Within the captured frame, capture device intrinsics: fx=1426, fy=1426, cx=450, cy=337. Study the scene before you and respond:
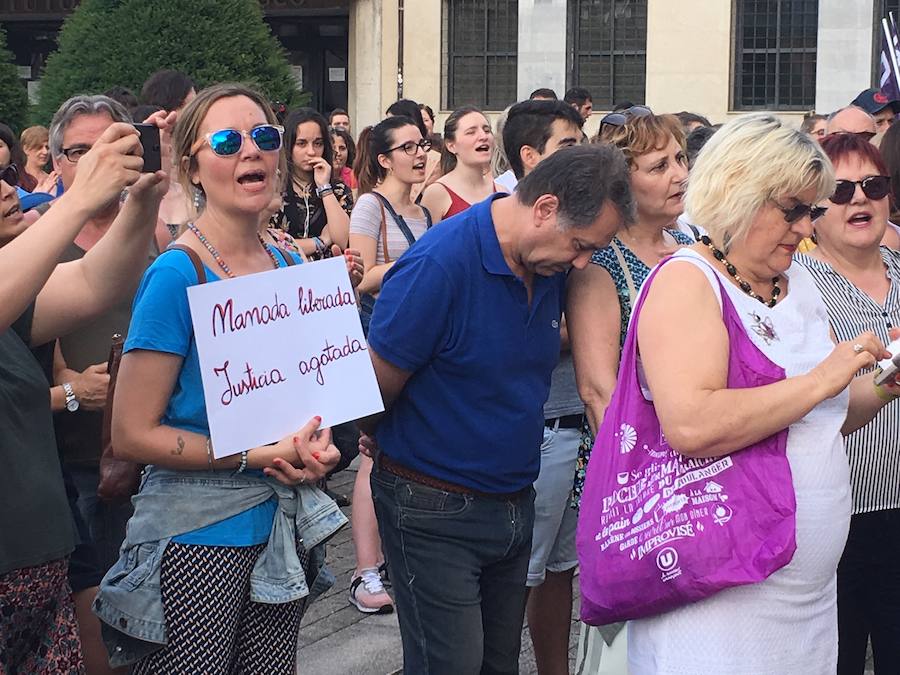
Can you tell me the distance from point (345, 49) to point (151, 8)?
447 inches

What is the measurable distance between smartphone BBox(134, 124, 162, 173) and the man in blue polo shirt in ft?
2.60

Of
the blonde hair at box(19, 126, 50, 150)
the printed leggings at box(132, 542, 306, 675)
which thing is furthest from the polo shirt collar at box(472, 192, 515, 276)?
the blonde hair at box(19, 126, 50, 150)

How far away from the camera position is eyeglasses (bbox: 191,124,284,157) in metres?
3.46

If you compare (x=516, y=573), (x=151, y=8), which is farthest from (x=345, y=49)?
(x=516, y=573)

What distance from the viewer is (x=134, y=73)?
51.5 feet

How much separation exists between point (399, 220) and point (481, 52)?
759 inches

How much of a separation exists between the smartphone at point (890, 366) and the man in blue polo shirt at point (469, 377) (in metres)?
0.75

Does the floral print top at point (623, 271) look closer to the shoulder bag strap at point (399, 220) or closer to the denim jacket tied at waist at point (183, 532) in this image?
the denim jacket tied at waist at point (183, 532)

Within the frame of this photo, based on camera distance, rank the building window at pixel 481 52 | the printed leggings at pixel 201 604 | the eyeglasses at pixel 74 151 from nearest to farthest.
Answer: the printed leggings at pixel 201 604 → the eyeglasses at pixel 74 151 → the building window at pixel 481 52

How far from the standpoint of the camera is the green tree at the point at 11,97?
15789 mm

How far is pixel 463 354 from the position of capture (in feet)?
12.0

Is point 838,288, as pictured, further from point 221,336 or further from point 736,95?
point 736,95

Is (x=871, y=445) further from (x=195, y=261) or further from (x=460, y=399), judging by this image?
(x=195, y=261)

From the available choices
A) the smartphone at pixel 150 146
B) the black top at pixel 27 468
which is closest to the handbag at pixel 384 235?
the black top at pixel 27 468
